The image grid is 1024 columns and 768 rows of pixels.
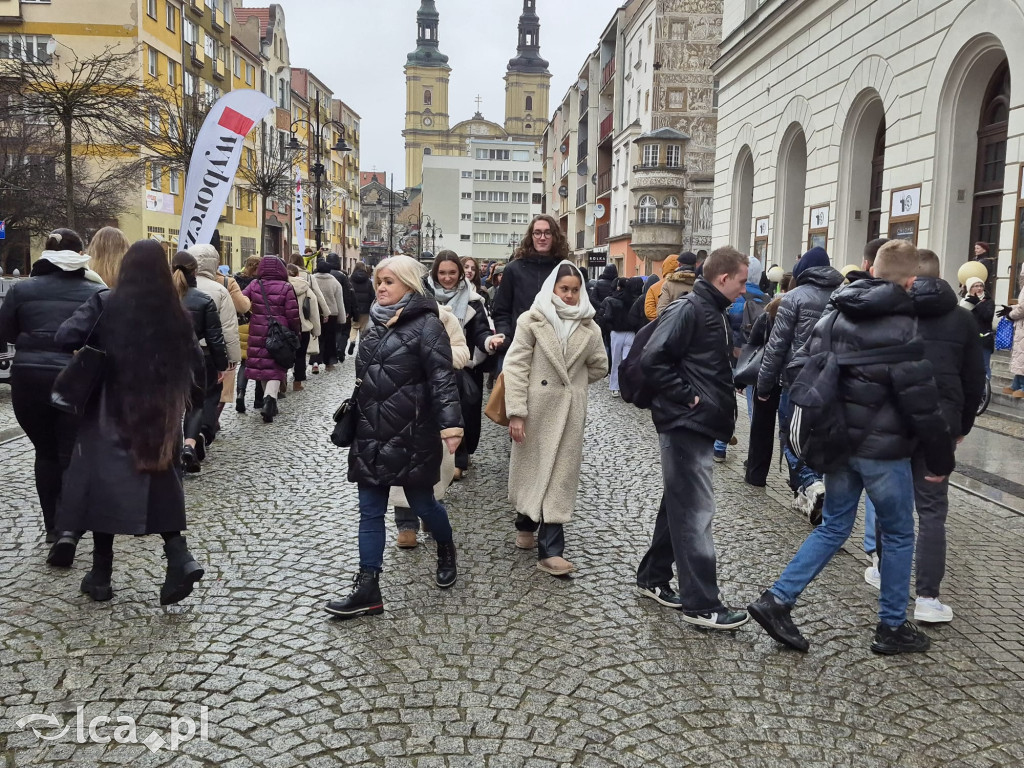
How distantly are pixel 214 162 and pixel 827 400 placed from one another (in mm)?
9656

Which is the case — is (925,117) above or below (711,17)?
below

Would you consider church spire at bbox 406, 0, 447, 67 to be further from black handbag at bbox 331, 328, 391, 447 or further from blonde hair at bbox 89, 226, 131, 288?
black handbag at bbox 331, 328, 391, 447

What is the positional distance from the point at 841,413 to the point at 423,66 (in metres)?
169

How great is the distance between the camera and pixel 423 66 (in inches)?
6427

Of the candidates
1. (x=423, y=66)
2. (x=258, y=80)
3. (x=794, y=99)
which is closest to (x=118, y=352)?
(x=794, y=99)

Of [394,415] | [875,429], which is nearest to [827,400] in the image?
[875,429]

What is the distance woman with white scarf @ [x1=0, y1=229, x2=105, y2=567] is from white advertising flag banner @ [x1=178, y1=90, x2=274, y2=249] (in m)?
5.93

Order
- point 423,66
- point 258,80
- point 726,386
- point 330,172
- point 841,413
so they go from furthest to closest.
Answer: point 423,66 < point 330,172 < point 258,80 < point 726,386 < point 841,413

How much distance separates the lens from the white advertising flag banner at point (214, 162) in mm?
11555

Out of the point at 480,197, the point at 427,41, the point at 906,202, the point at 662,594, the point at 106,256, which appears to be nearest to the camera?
the point at 662,594

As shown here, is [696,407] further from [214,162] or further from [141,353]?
[214,162]

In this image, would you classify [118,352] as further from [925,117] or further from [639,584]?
[925,117]

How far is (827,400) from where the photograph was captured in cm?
431

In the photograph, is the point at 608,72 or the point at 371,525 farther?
the point at 608,72
